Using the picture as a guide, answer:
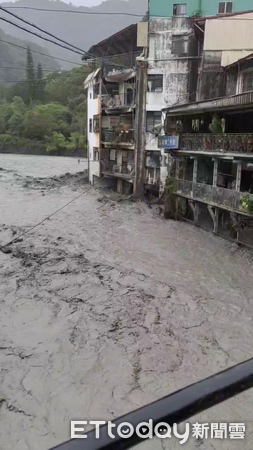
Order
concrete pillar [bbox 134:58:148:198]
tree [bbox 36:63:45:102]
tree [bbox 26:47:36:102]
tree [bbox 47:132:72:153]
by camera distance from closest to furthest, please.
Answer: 1. concrete pillar [bbox 134:58:148:198]
2. tree [bbox 47:132:72:153]
3. tree [bbox 26:47:36:102]
4. tree [bbox 36:63:45:102]

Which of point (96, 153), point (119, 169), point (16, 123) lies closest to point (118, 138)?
point (119, 169)

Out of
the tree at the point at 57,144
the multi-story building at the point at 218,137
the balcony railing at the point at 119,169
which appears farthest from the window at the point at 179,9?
the tree at the point at 57,144

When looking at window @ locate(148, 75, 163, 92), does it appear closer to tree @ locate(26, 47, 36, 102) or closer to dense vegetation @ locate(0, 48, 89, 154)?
dense vegetation @ locate(0, 48, 89, 154)

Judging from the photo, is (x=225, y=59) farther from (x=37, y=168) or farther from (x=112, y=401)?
(x=37, y=168)

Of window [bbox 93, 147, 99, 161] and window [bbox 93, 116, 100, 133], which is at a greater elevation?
window [bbox 93, 116, 100, 133]

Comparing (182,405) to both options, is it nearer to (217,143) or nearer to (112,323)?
(112,323)

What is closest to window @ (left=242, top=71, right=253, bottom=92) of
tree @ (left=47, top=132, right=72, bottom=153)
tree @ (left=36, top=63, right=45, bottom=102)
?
tree @ (left=47, top=132, right=72, bottom=153)

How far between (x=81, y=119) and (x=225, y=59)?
48.0m

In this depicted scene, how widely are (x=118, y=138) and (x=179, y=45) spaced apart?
27.5 feet

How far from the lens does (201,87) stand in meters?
26.0

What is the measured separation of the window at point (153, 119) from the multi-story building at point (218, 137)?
10.4 ft

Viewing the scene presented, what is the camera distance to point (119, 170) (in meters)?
32.0

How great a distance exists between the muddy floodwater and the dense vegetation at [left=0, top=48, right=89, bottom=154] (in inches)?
1909

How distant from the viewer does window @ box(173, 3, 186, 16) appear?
27.0 m
